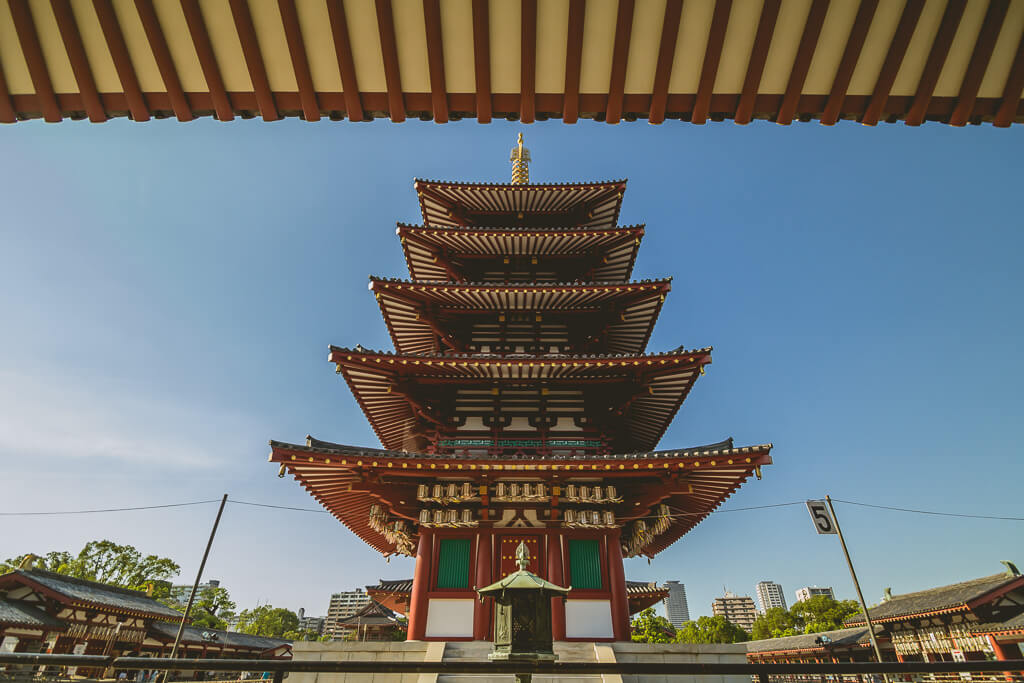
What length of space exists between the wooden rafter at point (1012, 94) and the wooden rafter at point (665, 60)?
2.33m

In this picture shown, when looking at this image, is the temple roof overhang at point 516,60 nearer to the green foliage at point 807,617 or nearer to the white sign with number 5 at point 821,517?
the white sign with number 5 at point 821,517

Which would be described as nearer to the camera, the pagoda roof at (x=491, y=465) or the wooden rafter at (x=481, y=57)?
the wooden rafter at (x=481, y=57)

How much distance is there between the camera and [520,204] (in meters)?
20.3

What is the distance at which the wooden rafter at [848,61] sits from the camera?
342cm

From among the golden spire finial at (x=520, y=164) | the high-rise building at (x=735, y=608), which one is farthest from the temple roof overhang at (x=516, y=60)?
the high-rise building at (x=735, y=608)

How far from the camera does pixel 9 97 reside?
3.63m

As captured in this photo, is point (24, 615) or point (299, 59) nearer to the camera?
point (299, 59)

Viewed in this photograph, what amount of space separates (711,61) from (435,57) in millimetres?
1989

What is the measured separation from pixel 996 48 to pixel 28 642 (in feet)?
114

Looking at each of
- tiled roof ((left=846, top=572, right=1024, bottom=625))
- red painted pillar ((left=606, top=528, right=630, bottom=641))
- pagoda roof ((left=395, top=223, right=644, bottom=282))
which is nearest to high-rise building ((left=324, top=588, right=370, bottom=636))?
tiled roof ((left=846, top=572, right=1024, bottom=625))

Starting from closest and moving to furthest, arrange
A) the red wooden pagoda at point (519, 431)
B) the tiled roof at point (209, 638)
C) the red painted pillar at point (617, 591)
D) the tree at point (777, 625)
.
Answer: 1. the red painted pillar at point (617, 591)
2. the red wooden pagoda at point (519, 431)
3. the tiled roof at point (209, 638)
4. the tree at point (777, 625)

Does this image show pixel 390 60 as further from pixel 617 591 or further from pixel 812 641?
pixel 812 641

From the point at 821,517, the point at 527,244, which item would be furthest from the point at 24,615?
the point at 821,517

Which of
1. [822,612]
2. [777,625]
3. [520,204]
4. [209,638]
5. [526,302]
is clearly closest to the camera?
[526,302]
